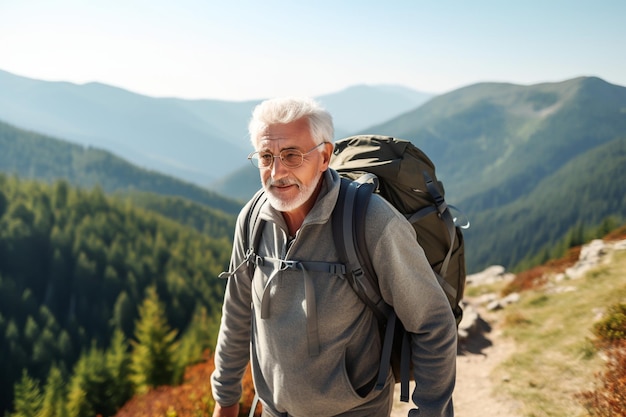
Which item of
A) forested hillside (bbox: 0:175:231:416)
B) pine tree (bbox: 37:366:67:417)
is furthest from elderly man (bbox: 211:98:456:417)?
forested hillside (bbox: 0:175:231:416)

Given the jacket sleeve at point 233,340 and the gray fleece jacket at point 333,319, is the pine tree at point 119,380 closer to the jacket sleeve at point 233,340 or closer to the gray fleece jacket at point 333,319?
the jacket sleeve at point 233,340

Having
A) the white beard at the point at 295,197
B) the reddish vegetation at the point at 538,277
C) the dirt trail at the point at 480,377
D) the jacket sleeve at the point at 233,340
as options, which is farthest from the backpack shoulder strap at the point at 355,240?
the reddish vegetation at the point at 538,277

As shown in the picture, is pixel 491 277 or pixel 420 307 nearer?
pixel 420 307

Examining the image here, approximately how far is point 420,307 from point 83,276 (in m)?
87.5

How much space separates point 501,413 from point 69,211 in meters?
104

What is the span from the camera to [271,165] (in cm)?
227

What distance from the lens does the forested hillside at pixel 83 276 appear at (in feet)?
192

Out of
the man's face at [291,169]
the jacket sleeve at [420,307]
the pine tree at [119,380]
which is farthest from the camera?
the pine tree at [119,380]

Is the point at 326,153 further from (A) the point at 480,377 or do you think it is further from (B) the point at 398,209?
(A) the point at 480,377

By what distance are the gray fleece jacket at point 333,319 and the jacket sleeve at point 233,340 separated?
14cm

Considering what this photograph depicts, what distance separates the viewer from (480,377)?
7.39 m

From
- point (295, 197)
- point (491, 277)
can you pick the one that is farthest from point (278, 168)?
point (491, 277)

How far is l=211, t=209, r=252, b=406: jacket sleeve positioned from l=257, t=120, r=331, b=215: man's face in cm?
46

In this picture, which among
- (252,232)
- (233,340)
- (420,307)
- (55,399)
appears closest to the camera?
(420,307)
